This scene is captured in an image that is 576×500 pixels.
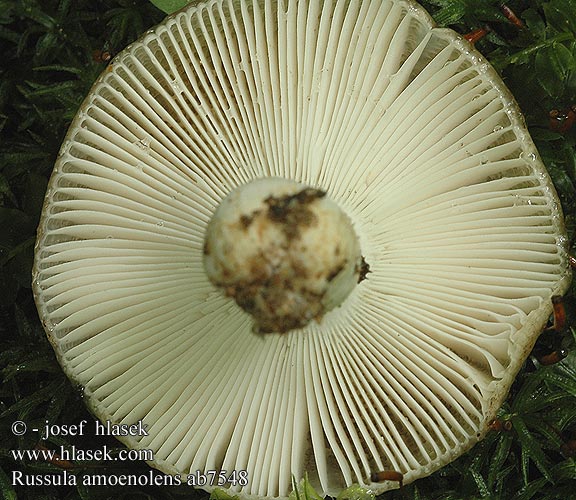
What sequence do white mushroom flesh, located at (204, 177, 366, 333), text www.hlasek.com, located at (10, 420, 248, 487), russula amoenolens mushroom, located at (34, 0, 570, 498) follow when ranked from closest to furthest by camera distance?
white mushroom flesh, located at (204, 177, 366, 333) < russula amoenolens mushroom, located at (34, 0, 570, 498) < text www.hlasek.com, located at (10, 420, 248, 487)

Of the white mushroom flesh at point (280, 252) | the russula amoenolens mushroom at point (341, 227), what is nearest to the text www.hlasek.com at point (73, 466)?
the russula amoenolens mushroom at point (341, 227)

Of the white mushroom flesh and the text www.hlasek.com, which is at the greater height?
the white mushroom flesh

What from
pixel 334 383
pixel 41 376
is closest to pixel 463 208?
pixel 334 383

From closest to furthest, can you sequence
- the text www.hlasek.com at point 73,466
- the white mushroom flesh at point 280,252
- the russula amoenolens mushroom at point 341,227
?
the white mushroom flesh at point 280,252 → the russula amoenolens mushroom at point 341,227 → the text www.hlasek.com at point 73,466

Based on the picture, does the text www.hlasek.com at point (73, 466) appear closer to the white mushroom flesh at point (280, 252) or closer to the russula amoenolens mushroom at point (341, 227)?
the russula amoenolens mushroom at point (341, 227)

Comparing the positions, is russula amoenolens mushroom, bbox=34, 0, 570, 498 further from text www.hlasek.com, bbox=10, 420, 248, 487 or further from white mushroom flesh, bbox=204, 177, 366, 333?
text www.hlasek.com, bbox=10, 420, 248, 487

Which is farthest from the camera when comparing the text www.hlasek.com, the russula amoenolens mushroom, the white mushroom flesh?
the text www.hlasek.com

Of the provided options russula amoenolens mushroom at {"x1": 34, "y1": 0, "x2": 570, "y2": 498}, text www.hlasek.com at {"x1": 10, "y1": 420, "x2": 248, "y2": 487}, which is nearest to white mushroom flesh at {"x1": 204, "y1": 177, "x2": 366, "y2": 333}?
russula amoenolens mushroom at {"x1": 34, "y1": 0, "x2": 570, "y2": 498}

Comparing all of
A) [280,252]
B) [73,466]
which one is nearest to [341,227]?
[280,252]
